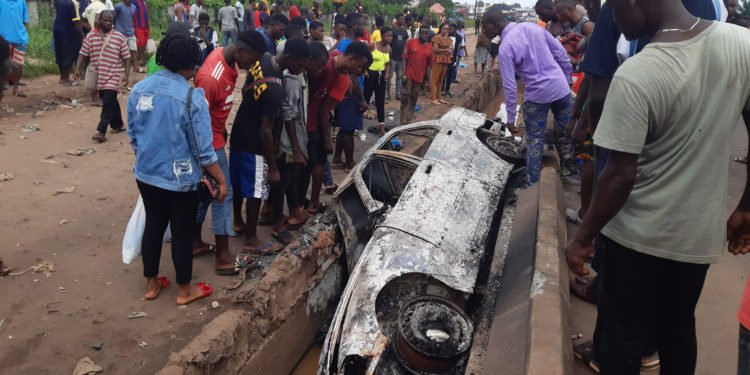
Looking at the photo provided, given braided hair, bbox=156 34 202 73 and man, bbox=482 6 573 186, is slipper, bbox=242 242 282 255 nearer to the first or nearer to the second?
braided hair, bbox=156 34 202 73

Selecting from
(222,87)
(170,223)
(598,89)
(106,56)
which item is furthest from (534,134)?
(106,56)

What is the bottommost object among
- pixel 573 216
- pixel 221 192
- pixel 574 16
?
pixel 573 216

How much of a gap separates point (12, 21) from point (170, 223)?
7108mm

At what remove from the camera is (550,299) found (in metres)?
3.07

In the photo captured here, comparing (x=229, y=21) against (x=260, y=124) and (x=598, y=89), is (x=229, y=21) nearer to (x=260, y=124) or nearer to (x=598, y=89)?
(x=260, y=124)

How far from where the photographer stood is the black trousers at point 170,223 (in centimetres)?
351

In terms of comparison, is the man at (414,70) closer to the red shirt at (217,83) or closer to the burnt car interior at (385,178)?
the burnt car interior at (385,178)

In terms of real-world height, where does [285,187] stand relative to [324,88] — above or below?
below

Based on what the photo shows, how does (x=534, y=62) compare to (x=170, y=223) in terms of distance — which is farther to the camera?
(x=534, y=62)

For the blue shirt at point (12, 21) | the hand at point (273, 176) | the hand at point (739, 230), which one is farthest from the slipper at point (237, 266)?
the blue shirt at point (12, 21)

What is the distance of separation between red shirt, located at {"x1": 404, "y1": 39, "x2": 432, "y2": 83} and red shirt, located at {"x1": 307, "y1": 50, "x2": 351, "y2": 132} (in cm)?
468

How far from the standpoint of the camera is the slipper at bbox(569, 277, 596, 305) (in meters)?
3.68

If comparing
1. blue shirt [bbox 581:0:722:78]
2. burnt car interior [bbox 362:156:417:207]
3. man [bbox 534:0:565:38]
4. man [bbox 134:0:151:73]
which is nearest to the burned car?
burnt car interior [bbox 362:156:417:207]

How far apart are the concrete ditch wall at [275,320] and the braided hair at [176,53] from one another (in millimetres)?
1553
